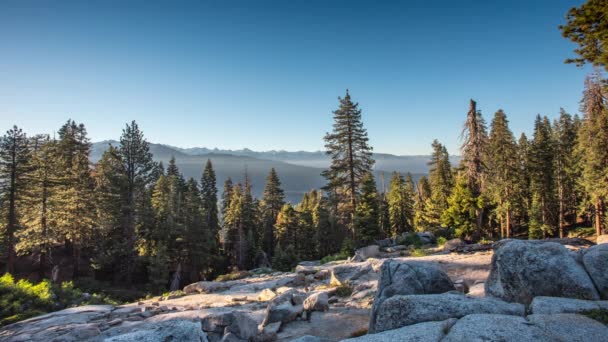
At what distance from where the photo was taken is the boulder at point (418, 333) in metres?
4.39

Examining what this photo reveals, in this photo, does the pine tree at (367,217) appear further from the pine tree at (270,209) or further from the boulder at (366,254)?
the pine tree at (270,209)

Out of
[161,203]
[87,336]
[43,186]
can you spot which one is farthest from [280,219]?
[87,336]

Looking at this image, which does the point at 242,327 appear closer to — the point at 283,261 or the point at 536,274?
the point at 536,274

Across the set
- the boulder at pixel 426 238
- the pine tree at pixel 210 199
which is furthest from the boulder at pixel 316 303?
the pine tree at pixel 210 199

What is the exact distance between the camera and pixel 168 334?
4.23m

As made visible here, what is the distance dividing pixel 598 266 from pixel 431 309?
435cm

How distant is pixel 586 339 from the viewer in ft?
12.9

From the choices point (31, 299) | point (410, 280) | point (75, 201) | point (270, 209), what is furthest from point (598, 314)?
point (270, 209)

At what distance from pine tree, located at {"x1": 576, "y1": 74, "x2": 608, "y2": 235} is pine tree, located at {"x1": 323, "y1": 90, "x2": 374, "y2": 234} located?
2186 cm

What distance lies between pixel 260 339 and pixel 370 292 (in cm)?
576

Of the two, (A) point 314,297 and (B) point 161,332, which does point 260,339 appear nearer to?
(A) point 314,297

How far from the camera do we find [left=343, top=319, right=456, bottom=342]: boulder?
173 inches

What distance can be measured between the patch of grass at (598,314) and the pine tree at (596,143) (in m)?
32.2

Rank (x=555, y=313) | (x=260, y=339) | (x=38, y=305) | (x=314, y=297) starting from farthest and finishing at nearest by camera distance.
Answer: (x=38, y=305) → (x=314, y=297) → (x=260, y=339) → (x=555, y=313)
